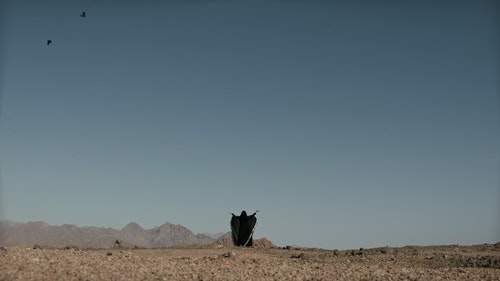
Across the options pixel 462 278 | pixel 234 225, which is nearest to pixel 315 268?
pixel 462 278

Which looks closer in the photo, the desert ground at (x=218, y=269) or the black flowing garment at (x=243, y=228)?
the desert ground at (x=218, y=269)

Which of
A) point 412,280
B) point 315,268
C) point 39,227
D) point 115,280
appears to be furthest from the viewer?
point 39,227

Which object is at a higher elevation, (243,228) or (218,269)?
(243,228)

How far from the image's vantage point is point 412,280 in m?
14.2

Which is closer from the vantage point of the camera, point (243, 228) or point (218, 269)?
point (218, 269)

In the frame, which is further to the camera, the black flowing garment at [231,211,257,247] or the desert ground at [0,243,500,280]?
the black flowing garment at [231,211,257,247]

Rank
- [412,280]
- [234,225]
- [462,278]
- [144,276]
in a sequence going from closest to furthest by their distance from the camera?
[144,276] → [412,280] → [462,278] → [234,225]

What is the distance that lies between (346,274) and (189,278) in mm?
5106

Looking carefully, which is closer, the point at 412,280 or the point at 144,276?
the point at 144,276

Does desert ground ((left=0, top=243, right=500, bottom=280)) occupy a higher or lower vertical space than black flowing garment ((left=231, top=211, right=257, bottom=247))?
lower

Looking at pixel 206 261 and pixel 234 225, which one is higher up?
pixel 234 225

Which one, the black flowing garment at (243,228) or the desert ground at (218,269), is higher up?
the black flowing garment at (243,228)

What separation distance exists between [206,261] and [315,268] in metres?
3.74

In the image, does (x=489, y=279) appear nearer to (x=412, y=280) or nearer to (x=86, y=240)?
(x=412, y=280)
